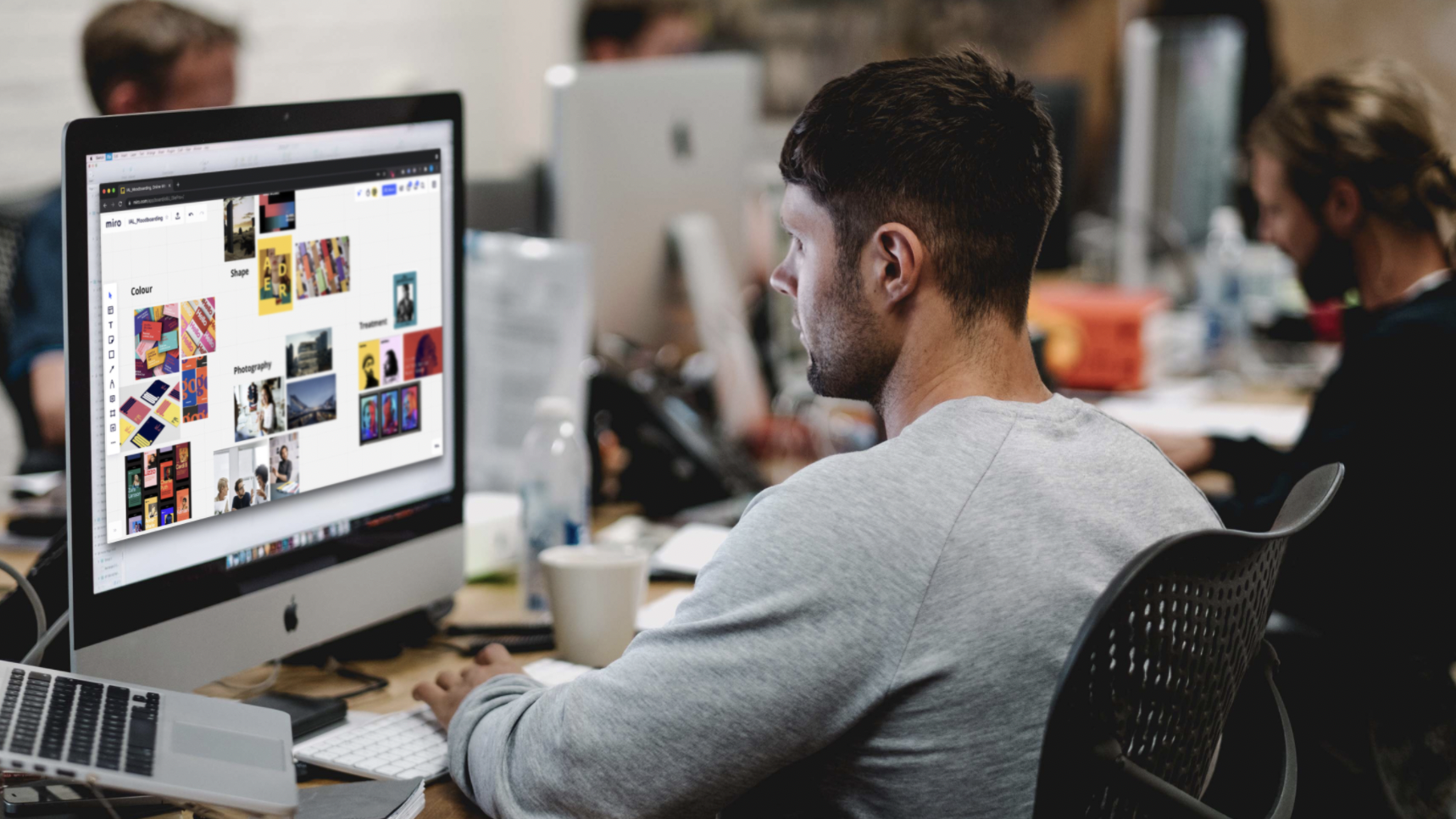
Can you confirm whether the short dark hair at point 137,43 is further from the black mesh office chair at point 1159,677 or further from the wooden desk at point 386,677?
the black mesh office chair at point 1159,677

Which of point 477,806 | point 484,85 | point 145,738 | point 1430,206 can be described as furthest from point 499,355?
point 484,85

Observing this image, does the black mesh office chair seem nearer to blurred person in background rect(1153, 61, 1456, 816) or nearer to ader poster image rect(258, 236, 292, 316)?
blurred person in background rect(1153, 61, 1456, 816)

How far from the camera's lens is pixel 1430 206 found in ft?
6.20

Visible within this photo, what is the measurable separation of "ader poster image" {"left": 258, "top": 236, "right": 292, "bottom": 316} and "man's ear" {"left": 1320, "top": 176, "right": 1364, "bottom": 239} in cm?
148

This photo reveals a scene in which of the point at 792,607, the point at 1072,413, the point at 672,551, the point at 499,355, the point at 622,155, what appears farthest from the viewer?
the point at 622,155

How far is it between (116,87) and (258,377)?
4.13 ft

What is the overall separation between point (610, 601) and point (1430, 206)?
129 cm

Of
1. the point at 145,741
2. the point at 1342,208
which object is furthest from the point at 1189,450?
the point at 145,741

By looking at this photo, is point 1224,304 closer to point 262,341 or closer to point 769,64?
point 262,341

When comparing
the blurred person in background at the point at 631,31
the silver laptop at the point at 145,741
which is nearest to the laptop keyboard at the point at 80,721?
the silver laptop at the point at 145,741

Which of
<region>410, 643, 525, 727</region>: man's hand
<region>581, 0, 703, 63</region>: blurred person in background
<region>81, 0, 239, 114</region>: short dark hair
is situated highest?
<region>581, 0, 703, 63</region>: blurred person in background

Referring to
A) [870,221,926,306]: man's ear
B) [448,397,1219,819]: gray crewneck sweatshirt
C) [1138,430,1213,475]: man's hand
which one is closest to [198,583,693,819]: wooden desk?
[448,397,1219,819]: gray crewneck sweatshirt

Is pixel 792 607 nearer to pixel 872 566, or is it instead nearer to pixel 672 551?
pixel 872 566

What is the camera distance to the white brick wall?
9.30 ft
